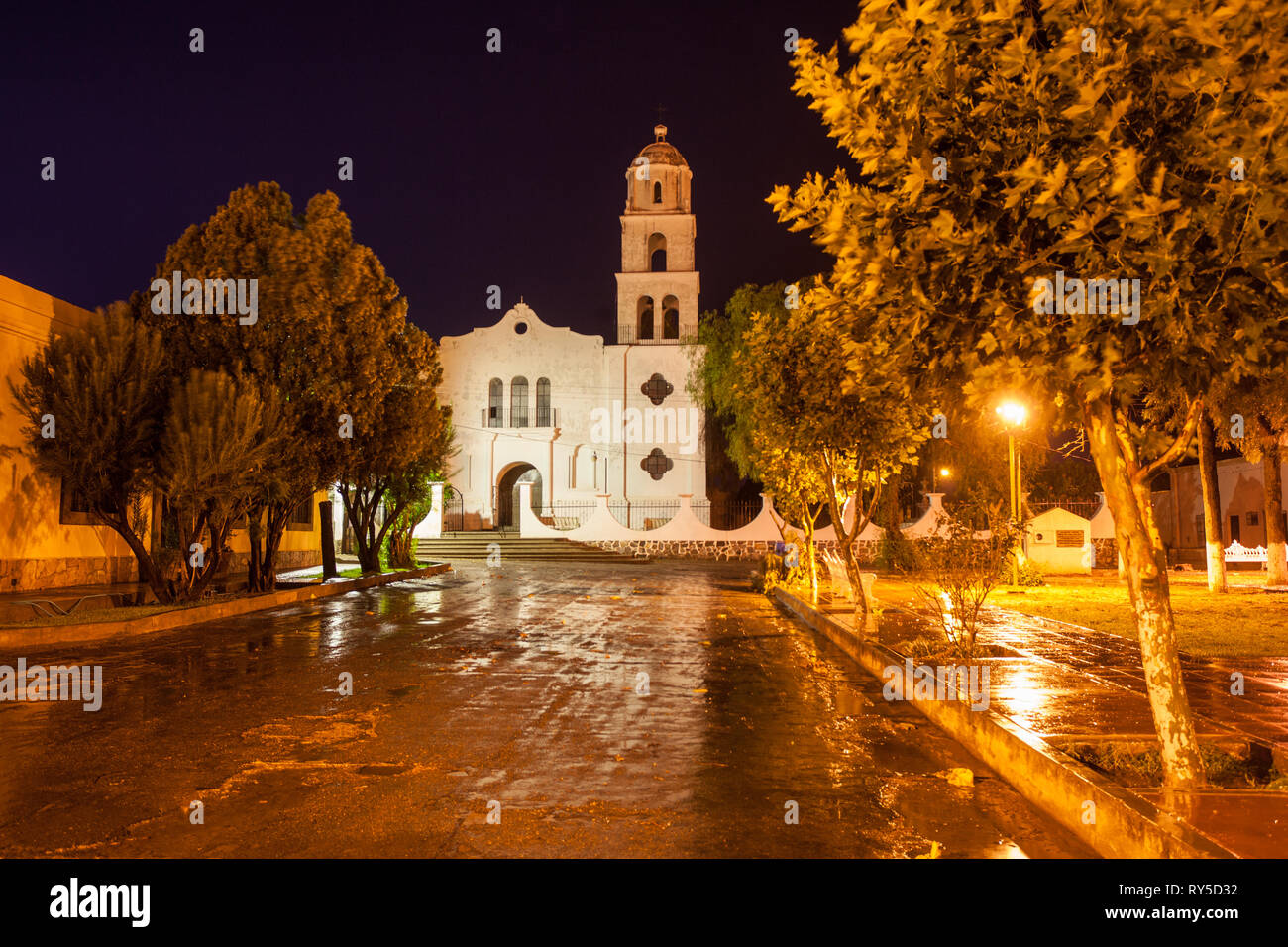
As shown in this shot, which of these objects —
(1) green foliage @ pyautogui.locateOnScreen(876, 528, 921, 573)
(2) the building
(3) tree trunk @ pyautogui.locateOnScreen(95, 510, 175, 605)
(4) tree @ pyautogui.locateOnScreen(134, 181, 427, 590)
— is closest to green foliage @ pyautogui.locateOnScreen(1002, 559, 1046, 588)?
(1) green foliage @ pyautogui.locateOnScreen(876, 528, 921, 573)

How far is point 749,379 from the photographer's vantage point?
1361cm

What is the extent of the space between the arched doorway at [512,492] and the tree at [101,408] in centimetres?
2681

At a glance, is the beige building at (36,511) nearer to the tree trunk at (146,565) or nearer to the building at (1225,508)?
the tree trunk at (146,565)

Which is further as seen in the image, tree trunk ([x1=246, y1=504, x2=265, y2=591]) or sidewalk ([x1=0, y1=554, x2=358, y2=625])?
tree trunk ([x1=246, y1=504, x2=265, y2=591])

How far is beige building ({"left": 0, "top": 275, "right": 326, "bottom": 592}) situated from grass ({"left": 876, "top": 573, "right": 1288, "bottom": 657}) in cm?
1552

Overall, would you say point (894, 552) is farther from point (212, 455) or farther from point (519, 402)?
point (519, 402)

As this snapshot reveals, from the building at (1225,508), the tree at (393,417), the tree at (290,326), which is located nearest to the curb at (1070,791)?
the tree at (290,326)

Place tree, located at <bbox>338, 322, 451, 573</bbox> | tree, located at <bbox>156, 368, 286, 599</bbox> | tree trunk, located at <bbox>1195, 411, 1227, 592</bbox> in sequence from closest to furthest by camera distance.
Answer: tree, located at <bbox>156, 368, 286, 599</bbox> → tree trunk, located at <bbox>1195, 411, 1227, 592</bbox> → tree, located at <bbox>338, 322, 451, 573</bbox>

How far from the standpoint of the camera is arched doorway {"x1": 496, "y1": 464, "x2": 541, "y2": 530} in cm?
4209

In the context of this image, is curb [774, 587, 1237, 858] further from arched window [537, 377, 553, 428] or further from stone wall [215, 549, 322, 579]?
arched window [537, 377, 553, 428]

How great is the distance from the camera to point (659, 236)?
42094 millimetres
